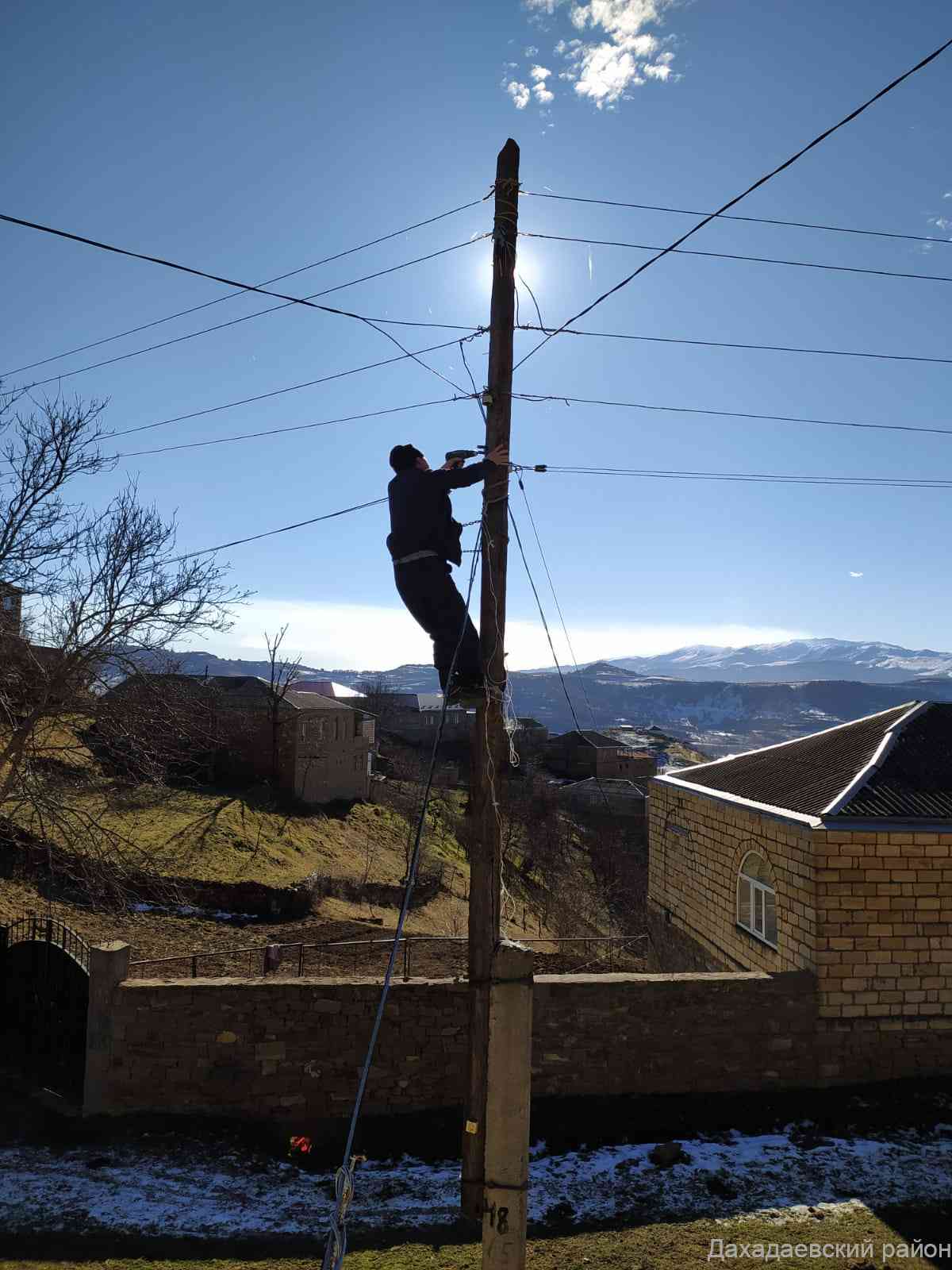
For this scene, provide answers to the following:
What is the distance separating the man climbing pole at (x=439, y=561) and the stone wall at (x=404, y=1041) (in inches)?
233

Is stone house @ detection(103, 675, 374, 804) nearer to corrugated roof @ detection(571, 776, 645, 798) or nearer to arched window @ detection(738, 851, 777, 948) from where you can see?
corrugated roof @ detection(571, 776, 645, 798)

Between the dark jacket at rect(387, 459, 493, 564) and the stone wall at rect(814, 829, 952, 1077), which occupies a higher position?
the dark jacket at rect(387, 459, 493, 564)

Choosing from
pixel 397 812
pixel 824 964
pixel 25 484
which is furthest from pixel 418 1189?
pixel 397 812

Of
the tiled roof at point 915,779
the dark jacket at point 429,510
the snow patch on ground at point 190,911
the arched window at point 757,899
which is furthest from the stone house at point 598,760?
the dark jacket at point 429,510

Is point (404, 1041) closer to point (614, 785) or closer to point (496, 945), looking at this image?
point (496, 945)

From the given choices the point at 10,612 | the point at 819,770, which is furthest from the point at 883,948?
the point at 10,612

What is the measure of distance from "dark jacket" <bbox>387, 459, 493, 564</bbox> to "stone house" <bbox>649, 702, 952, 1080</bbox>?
7.30 m

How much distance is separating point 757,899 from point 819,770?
91.4 inches

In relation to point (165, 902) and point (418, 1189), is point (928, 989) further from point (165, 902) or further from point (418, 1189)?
point (165, 902)

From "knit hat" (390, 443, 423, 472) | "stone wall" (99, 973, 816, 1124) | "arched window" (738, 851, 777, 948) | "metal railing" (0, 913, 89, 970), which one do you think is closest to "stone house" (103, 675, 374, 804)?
"metal railing" (0, 913, 89, 970)

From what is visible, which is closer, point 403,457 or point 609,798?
point 403,457

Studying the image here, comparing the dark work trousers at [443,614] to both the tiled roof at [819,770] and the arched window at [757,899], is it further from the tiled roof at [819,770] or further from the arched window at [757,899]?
the arched window at [757,899]

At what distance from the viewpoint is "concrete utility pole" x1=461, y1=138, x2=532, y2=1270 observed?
4559 millimetres

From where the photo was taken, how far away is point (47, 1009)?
1169 cm
